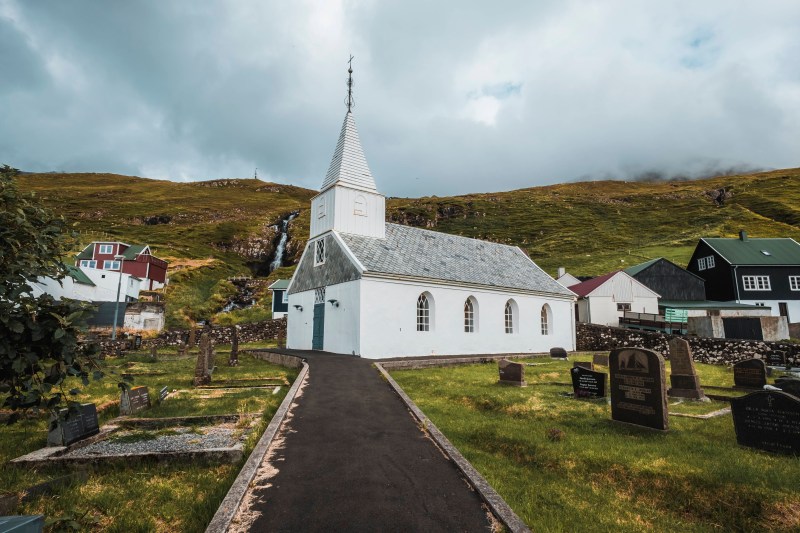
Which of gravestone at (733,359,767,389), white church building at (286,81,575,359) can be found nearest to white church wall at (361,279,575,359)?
white church building at (286,81,575,359)

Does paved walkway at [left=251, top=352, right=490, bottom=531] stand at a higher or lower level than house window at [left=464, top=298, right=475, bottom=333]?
lower

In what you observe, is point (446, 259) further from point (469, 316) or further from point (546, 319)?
point (546, 319)

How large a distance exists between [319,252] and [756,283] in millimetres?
46820

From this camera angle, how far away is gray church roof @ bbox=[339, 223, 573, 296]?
76.9 ft

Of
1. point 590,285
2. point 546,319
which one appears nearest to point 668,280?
point 590,285

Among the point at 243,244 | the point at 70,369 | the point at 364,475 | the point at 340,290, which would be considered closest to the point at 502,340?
the point at 340,290

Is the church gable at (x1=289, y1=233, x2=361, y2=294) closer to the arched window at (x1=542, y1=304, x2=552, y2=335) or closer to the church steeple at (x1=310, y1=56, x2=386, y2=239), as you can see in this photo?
the church steeple at (x1=310, y1=56, x2=386, y2=239)

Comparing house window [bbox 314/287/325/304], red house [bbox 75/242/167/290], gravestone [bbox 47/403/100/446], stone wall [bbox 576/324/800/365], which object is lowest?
gravestone [bbox 47/403/100/446]

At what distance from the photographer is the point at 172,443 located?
7598mm

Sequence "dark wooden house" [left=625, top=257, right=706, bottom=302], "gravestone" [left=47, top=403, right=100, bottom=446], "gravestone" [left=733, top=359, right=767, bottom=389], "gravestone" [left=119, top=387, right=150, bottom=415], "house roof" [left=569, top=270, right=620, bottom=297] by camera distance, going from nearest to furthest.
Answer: "gravestone" [left=47, top=403, right=100, bottom=446] < "gravestone" [left=119, top=387, right=150, bottom=415] < "gravestone" [left=733, top=359, right=767, bottom=389] < "house roof" [left=569, top=270, right=620, bottom=297] < "dark wooden house" [left=625, top=257, right=706, bottom=302]

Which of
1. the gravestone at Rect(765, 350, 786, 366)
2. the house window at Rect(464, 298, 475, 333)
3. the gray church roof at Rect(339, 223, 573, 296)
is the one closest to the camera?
the gravestone at Rect(765, 350, 786, 366)

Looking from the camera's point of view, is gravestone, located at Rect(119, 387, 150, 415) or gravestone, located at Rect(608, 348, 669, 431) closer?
gravestone, located at Rect(608, 348, 669, 431)

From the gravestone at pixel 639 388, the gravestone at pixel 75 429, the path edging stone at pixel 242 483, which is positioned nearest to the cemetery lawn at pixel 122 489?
the path edging stone at pixel 242 483

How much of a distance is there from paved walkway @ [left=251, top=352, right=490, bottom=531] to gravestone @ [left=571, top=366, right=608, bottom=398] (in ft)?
19.8
